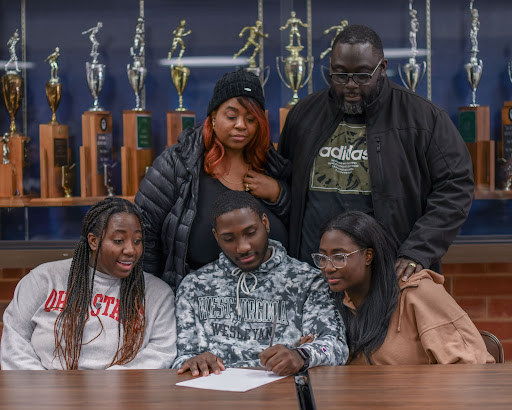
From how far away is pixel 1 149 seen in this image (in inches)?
157

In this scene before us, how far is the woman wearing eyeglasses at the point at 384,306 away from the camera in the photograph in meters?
2.19

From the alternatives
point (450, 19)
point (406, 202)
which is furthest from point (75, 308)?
point (450, 19)

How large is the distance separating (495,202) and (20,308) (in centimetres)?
246

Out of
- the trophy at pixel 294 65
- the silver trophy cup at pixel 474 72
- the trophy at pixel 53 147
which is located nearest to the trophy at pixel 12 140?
the trophy at pixel 53 147

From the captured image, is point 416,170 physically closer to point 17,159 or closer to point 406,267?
point 406,267

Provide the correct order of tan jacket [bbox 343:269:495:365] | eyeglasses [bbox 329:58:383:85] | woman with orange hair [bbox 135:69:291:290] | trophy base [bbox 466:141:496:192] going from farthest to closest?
1. trophy base [bbox 466:141:496:192]
2. woman with orange hair [bbox 135:69:291:290]
3. eyeglasses [bbox 329:58:383:85]
4. tan jacket [bbox 343:269:495:365]

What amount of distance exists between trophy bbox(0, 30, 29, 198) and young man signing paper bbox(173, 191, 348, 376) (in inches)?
70.0

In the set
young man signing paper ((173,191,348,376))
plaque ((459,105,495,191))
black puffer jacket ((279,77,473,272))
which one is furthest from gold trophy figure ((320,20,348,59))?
young man signing paper ((173,191,348,376))

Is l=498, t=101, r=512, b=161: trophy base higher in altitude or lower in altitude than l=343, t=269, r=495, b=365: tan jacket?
higher

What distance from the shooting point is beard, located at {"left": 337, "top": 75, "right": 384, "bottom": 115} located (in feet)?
8.30

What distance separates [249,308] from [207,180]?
0.49 metres

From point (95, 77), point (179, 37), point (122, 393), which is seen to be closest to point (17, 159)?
point (95, 77)

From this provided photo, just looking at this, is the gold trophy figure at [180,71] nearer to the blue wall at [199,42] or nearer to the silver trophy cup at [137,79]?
the blue wall at [199,42]

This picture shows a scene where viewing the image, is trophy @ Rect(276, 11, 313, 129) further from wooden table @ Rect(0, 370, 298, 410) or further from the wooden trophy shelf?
wooden table @ Rect(0, 370, 298, 410)
